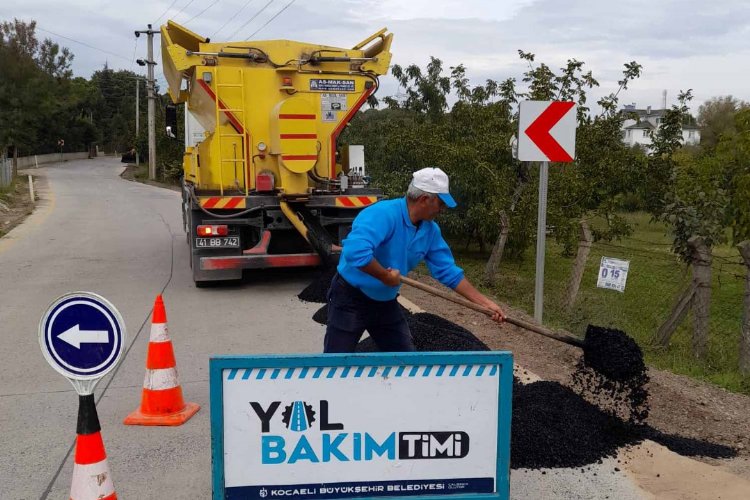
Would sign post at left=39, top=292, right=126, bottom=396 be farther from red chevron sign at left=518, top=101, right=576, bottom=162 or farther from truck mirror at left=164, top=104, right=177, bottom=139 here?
truck mirror at left=164, top=104, right=177, bottom=139

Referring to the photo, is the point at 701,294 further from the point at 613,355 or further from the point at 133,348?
the point at 133,348

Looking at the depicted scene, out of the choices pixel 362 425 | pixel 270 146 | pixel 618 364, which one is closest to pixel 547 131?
pixel 618 364

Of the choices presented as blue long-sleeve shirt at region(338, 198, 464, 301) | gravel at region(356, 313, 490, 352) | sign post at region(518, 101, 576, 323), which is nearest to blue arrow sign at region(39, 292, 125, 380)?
blue long-sleeve shirt at region(338, 198, 464, 301)

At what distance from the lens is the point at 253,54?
8.74 metres

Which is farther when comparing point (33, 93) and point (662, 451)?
point (33, 93)

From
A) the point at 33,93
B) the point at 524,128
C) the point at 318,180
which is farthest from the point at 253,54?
the point at 33,93

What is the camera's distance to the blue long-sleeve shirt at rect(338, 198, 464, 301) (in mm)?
3609

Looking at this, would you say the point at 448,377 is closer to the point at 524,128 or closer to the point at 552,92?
the point at 524,128

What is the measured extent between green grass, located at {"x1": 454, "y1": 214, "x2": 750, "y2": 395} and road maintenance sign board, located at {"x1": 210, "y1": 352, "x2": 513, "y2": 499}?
404 cm

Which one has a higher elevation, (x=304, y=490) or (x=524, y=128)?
(x=524, y=128)

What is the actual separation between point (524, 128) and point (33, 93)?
37.4 m

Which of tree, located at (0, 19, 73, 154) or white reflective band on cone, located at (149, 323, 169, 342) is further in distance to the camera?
tree, located at (0, 19, 73, 154)

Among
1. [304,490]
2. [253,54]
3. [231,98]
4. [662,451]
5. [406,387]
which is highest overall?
[253,54]

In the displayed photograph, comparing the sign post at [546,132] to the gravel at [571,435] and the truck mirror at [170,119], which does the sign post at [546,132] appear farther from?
the truck mirror at [170,119]
